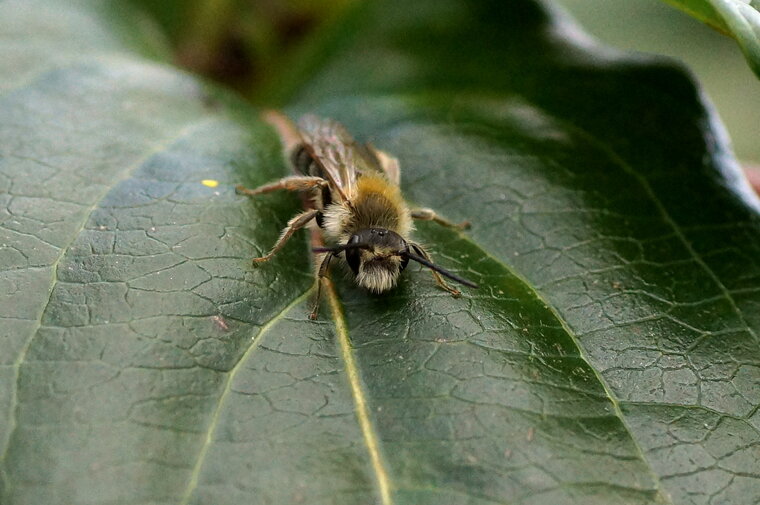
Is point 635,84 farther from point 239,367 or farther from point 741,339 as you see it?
point 239,367

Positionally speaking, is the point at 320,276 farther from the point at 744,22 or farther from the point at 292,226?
the point at 744,22

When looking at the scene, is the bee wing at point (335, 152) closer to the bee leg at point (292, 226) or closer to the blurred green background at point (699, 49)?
the bee leg at point (292, 226)

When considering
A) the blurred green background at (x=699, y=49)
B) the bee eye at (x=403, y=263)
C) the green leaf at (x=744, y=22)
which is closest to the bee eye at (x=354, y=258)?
the bee eye at (x=403, y=263)

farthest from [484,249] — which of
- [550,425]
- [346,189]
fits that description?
[550,425]

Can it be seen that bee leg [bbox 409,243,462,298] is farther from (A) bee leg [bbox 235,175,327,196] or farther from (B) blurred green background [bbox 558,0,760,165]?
(B) blurred green background [bbox 558,0,760,165]

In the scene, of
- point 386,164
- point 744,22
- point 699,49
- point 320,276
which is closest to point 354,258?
point 320,276

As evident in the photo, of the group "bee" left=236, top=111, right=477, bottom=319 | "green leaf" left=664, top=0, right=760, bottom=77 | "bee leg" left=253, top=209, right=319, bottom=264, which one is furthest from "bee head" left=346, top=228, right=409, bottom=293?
"green leaf" left=664, top=0, right=760, bottom=77
